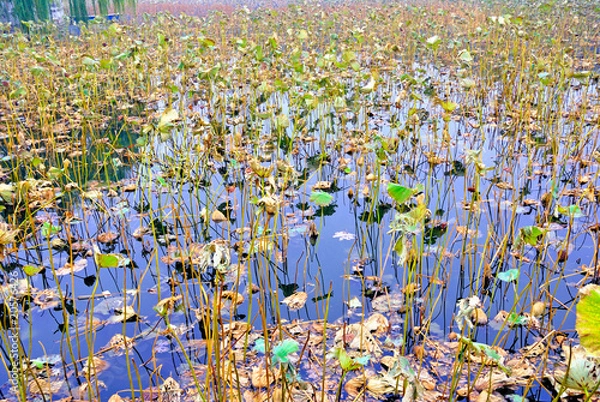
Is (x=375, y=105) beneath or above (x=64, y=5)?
beneath

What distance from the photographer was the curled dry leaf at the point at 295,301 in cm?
178

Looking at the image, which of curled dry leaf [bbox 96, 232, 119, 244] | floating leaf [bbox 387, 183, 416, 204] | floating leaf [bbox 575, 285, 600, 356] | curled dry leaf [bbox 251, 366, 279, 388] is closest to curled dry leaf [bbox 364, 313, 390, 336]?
curled dry leaf [bbox 251, 366, 279, 388]

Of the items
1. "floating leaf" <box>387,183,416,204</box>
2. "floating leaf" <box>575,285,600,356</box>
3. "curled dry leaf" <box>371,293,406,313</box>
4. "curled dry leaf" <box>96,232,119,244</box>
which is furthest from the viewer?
"curled dry leaf" <box>96,232,119,244</box>

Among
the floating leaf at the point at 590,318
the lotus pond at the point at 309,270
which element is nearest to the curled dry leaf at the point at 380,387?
the lotus pond at the point at 309,270

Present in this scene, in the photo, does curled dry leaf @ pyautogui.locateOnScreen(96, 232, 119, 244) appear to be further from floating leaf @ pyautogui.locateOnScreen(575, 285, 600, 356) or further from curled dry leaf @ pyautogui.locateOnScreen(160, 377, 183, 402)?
floating leaf @ pyautogui.locateOnScreen(575, 285, 600, 356)

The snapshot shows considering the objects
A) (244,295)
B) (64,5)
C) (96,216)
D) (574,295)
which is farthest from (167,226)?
(64,5)

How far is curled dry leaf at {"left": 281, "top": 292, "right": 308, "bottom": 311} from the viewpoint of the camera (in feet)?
5.84

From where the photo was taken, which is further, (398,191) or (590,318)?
(398,191)

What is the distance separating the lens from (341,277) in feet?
6.44

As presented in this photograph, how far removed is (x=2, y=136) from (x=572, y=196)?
11.8 ft

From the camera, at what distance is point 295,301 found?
71.0 inches

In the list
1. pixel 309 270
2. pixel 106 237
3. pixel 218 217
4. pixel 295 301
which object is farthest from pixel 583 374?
pixel 106 237

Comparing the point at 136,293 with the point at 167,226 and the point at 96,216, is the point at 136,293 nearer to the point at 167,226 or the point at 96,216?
the point at 167,226

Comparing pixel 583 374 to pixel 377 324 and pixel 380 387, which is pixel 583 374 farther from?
pixel 377 324
